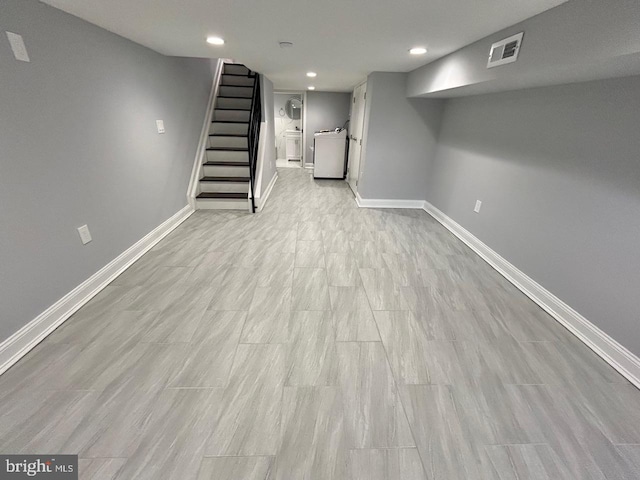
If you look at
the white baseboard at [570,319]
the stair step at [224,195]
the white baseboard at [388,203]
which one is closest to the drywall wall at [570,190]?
the white baseboard at [570,319]

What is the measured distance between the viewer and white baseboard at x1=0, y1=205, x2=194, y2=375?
5.18 ft

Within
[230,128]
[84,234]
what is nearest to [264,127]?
[230,128]

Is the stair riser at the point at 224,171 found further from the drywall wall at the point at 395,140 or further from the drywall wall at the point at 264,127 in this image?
the drywall wall at the point at 395,140

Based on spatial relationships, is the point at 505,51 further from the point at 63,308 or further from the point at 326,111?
the point at 326,111

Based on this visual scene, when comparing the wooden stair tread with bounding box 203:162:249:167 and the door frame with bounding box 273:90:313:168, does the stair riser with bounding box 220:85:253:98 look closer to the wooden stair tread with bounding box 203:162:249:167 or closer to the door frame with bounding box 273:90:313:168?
the wooden stair tread with bounding box 203:162:249:167

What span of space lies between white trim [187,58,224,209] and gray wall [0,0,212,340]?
0.88 meters

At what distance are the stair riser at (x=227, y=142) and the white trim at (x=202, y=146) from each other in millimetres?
104

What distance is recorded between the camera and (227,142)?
4527mm

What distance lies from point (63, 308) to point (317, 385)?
183 centimetres

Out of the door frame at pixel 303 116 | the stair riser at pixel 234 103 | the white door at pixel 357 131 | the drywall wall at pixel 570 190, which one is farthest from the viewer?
the door frame at pixel 303 116

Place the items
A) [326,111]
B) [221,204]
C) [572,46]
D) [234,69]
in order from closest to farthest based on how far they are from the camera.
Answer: [572,46], [221,204], [234,69], [326,111]

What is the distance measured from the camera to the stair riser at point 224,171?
426 centimetres

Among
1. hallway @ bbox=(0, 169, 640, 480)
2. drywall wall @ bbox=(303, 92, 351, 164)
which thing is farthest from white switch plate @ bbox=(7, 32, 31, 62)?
drywall wall @ bbox=(303, 92, 351, 164)

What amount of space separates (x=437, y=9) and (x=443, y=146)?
8.55 feet
